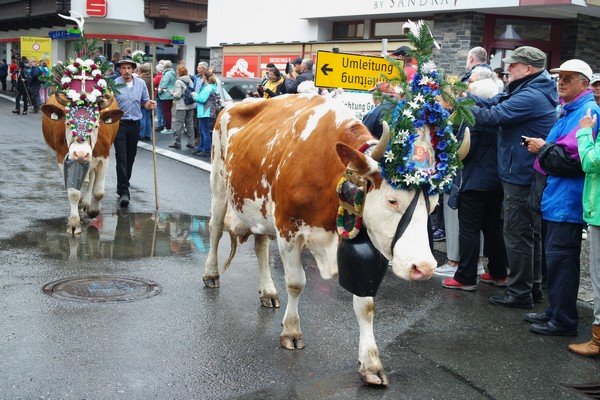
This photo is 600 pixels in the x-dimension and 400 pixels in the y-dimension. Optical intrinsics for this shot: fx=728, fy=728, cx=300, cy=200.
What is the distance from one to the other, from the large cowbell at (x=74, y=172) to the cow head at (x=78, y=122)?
0.15 m

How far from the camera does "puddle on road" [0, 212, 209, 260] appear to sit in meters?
8.54

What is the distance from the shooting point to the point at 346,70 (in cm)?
1028

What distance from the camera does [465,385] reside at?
17.0 ft

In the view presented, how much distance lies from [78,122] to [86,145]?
31 centimetres

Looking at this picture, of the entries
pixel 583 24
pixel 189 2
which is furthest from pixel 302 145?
pixel 189 2

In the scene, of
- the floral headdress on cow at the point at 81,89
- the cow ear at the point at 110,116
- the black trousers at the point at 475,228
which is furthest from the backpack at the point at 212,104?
the black trousers at the point at 475,228

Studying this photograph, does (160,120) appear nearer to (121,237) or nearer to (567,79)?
(121,237)

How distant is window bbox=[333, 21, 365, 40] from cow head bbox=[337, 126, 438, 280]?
1701 cm

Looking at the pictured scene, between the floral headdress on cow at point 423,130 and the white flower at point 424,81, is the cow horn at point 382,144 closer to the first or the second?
the floral headdress on cow at point 423,130

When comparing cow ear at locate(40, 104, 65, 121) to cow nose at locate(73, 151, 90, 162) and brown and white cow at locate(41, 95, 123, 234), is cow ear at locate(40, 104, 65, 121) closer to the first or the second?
brown and white cow at locate(41, 95, 123, 234)

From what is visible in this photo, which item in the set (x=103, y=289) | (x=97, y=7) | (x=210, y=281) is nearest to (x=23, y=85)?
(x=97, y=7)

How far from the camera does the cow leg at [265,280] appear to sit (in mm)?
6738

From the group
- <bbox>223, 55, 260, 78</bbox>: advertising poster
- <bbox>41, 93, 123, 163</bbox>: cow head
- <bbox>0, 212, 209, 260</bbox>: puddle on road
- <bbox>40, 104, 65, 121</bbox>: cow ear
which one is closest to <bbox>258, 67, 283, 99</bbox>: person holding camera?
<bbox>0, 212, 209, 260</bbox>: puddle on road

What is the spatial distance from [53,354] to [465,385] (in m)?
2.99
